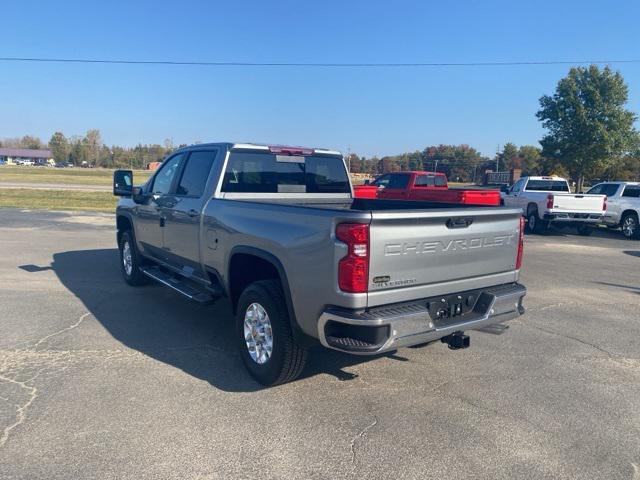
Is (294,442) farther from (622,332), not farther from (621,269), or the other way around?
(621,269)

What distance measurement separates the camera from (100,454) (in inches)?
126

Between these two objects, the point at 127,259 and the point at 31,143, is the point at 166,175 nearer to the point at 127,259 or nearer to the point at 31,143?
the point at 127,259

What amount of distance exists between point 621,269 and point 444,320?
8.49 metres

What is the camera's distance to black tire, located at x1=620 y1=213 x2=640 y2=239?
16478 millimetres

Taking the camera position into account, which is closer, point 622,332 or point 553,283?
point 622,332

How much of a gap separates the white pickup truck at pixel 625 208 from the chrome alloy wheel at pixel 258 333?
16.1 m

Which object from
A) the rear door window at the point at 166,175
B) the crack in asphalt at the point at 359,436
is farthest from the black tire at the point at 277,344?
the rear door window at the point at 166,175

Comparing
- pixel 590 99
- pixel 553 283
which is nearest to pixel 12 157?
pixel 590 99

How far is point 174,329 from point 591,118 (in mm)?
27972

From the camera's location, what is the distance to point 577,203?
16.0m

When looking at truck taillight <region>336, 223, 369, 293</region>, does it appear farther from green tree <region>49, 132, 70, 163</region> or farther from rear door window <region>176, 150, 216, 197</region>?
green tree <region>49, 132, 70, 163</region>

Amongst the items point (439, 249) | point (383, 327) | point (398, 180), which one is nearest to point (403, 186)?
point (398, 180)

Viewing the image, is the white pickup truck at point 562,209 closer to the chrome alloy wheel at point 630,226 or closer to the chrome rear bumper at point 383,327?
the chrome alloy wheel at point 630,226

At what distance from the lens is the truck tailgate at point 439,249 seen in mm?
3488
